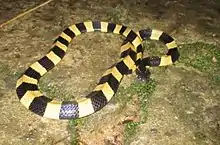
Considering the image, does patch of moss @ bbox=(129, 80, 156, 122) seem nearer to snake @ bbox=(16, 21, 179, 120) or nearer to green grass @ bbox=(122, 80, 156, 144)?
green grass @ bbox=(122, 80, 156, 144)

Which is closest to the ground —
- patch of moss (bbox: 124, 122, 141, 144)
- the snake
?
patch of moss (bbox: 124, 122, 141, 144)

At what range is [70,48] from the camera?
6516 millimetres

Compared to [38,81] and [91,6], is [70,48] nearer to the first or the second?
[38,81]

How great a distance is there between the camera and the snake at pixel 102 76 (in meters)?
5.03

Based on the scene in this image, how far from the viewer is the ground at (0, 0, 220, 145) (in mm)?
4902

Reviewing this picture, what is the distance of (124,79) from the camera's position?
5879mm

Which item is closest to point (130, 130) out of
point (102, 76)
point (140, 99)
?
point (140, 99)

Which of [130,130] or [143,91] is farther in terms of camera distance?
[143,91]

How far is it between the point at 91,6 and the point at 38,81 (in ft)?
8.87

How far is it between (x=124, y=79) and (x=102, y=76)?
1.32 ft

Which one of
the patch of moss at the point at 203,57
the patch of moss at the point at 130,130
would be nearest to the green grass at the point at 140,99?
the patch of moss at the point at 130,130

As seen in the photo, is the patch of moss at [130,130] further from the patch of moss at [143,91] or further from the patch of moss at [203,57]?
the patch of moss at [203,57]

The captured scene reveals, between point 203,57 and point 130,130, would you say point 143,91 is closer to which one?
point 130,130

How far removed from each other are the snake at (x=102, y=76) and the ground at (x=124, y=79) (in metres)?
0.11
